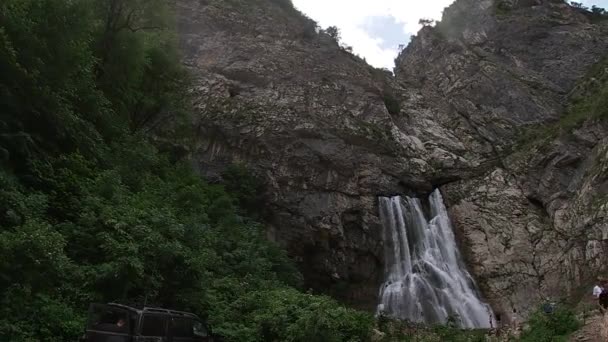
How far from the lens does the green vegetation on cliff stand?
8.45 metres

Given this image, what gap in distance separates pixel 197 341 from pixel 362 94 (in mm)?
25309

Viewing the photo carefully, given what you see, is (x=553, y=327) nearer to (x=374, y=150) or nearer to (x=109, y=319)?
(x=109, y=319)

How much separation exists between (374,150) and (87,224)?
67.2 ft

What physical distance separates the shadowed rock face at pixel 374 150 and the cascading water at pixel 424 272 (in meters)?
0.74

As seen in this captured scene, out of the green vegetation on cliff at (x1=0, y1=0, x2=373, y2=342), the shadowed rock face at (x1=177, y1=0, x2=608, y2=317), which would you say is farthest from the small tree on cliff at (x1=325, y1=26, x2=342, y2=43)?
the green vegetation on cliff at (x1=0, y1=0, x2=373, y2=342)

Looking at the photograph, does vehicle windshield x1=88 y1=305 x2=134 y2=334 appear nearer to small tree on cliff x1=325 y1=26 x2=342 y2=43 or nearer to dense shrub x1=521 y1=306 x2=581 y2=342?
dense shrub x1=521 y1=306 x2=581 y2=342

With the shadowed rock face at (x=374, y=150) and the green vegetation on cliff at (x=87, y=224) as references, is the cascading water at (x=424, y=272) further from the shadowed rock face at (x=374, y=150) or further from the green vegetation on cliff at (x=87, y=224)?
the green vegetation on cliff at (x=87, y=224)

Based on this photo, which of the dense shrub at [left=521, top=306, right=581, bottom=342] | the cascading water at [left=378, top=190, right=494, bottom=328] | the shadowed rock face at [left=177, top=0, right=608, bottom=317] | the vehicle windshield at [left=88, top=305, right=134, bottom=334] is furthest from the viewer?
the shadowed rock face at [left=177, top=0, right=608, bottom=317]

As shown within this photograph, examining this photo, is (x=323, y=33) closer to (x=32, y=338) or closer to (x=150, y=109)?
(x=150, y=109)

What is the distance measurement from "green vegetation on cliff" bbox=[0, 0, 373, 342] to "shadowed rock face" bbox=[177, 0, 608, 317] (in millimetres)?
8295

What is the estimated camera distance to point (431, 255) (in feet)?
86.2

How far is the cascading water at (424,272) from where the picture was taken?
23469mm

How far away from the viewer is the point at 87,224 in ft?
36.1

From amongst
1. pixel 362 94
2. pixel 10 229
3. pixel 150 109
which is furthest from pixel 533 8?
pixel 10 229
